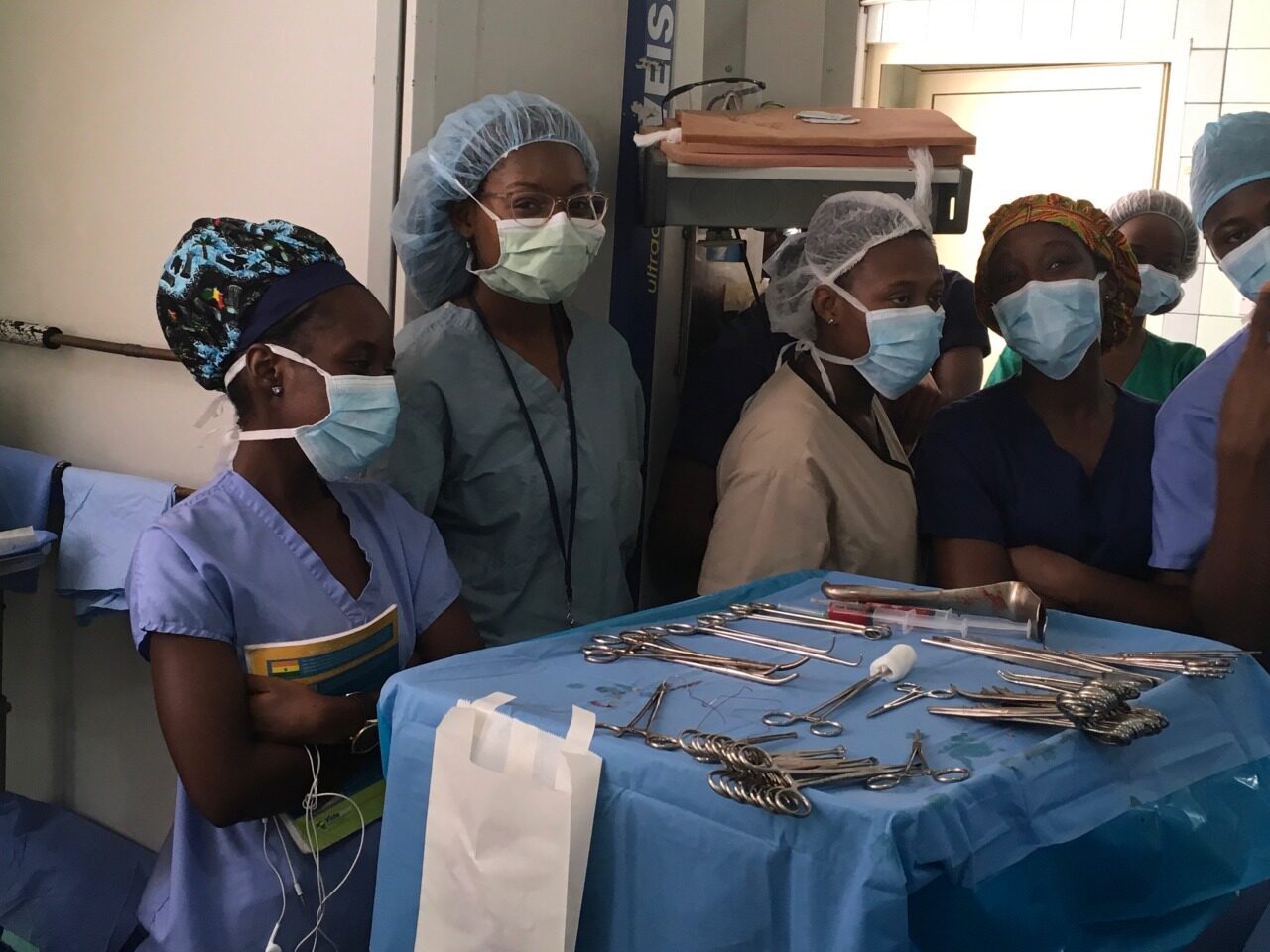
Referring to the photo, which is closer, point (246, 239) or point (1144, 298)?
point (246, 239)

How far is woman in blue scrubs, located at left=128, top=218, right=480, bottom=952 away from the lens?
51.3 inches

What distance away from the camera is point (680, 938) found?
2.81 feet

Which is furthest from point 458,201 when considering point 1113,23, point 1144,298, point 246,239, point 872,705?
point 1113,23

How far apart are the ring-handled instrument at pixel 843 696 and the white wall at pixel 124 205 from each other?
1069 mm

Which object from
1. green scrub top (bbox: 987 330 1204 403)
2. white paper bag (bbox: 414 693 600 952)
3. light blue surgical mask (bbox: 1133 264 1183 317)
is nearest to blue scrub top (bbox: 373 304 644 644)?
white paper bag (bbox: 414 693 600 952)

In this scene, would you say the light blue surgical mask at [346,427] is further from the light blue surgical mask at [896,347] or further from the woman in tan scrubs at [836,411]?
the light blue surgical mask at [896,347]

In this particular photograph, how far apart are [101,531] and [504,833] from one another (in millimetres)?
1346

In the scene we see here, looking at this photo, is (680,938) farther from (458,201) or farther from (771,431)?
(458,201)

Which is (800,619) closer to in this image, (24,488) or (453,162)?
(453,162)

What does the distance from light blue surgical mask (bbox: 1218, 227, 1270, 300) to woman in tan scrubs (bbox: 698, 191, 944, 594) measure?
404mm

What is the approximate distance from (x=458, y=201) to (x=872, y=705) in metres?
1.05

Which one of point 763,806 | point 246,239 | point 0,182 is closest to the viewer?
point 763,806

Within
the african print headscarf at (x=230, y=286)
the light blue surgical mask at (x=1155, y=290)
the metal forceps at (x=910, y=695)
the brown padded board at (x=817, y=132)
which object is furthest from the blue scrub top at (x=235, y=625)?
the light blue surgical mask at (x=1155, y=290)

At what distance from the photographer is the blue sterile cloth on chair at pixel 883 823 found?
79 centimetres
